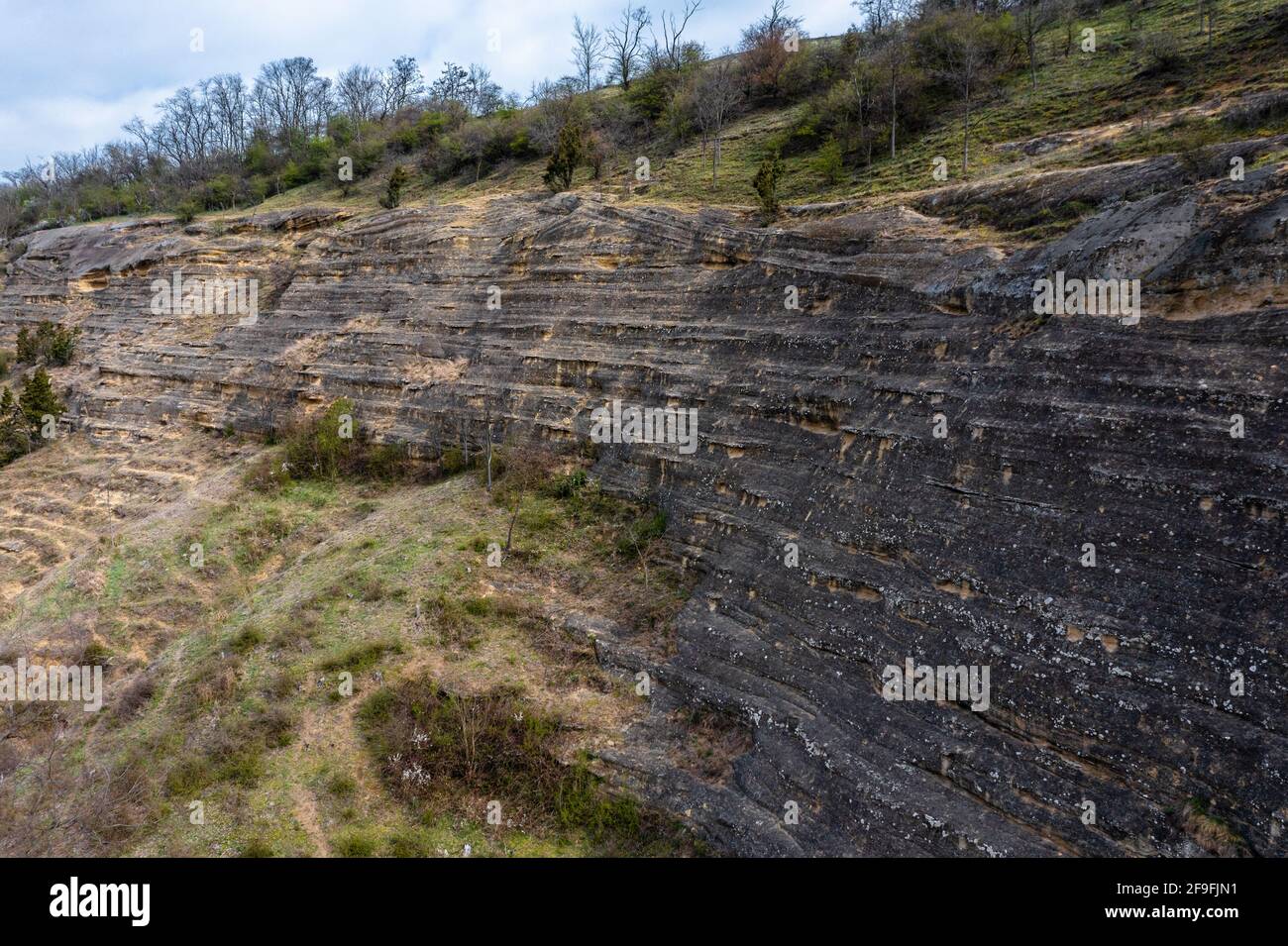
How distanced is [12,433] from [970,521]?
29.4 metres

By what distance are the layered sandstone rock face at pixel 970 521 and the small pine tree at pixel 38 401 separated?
19685 millimetres

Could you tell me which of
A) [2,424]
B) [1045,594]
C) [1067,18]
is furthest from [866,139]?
[2,424]

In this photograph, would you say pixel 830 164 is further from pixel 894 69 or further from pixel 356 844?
pixel 356 844

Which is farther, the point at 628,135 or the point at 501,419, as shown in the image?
the point at 628,135

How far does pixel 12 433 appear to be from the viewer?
23.3 meters

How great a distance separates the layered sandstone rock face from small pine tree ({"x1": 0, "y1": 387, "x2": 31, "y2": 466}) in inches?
777

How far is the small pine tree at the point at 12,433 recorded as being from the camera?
2312cm

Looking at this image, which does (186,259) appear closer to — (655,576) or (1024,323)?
(655,576)

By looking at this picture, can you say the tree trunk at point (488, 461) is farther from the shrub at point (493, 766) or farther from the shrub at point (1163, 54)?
the shrub at point (1163, 54)

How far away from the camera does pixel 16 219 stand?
43781 mm

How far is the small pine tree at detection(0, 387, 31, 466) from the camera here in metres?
23.1

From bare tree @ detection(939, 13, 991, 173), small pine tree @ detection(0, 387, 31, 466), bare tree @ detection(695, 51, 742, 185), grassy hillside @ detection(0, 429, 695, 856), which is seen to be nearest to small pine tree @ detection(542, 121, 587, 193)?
bare tree @ detection(695, 51, 742, 185)

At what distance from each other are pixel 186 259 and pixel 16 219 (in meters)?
27.7

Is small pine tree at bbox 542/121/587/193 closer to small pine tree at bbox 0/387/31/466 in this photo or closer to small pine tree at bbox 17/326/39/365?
small pine tree at bbox 0/387/31/466
